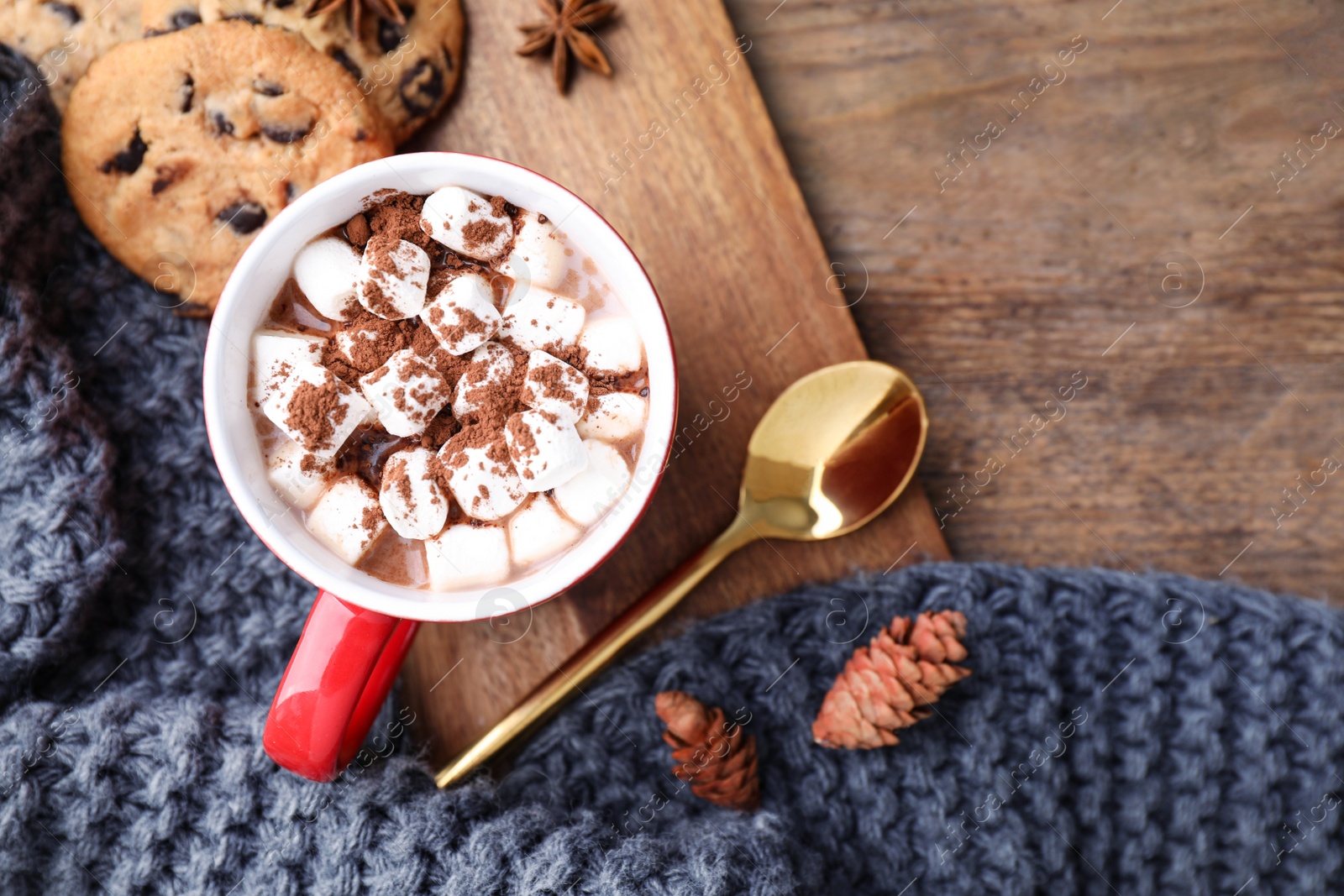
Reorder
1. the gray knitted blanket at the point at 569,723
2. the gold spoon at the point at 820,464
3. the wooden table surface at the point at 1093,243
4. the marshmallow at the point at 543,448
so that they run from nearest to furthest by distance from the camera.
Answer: the marshmallow at the point at 543,448 < the gray knitted blanket at the point at 569,723 < the gold spoon at the point at 820,464 < the wooden table surface at the point at 1093,243

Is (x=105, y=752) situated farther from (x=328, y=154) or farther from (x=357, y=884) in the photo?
(x=328, y=154)

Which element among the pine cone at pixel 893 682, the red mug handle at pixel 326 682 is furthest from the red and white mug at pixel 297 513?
the pine cone at pixel 893 682

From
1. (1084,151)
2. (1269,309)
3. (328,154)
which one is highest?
(328,154)

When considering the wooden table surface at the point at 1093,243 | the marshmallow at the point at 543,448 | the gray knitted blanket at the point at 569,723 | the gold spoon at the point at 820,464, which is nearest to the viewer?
the marshmallow at the point at 543,448

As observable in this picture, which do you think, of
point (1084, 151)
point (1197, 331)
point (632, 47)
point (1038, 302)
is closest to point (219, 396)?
point (632, 47)

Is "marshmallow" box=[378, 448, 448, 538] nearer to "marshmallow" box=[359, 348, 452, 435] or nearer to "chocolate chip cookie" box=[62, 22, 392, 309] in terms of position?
"marshmallow" box=[359, 348, 452, 435]

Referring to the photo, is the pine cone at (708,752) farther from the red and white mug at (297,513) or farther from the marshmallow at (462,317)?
the marshmallow at (462,317)
